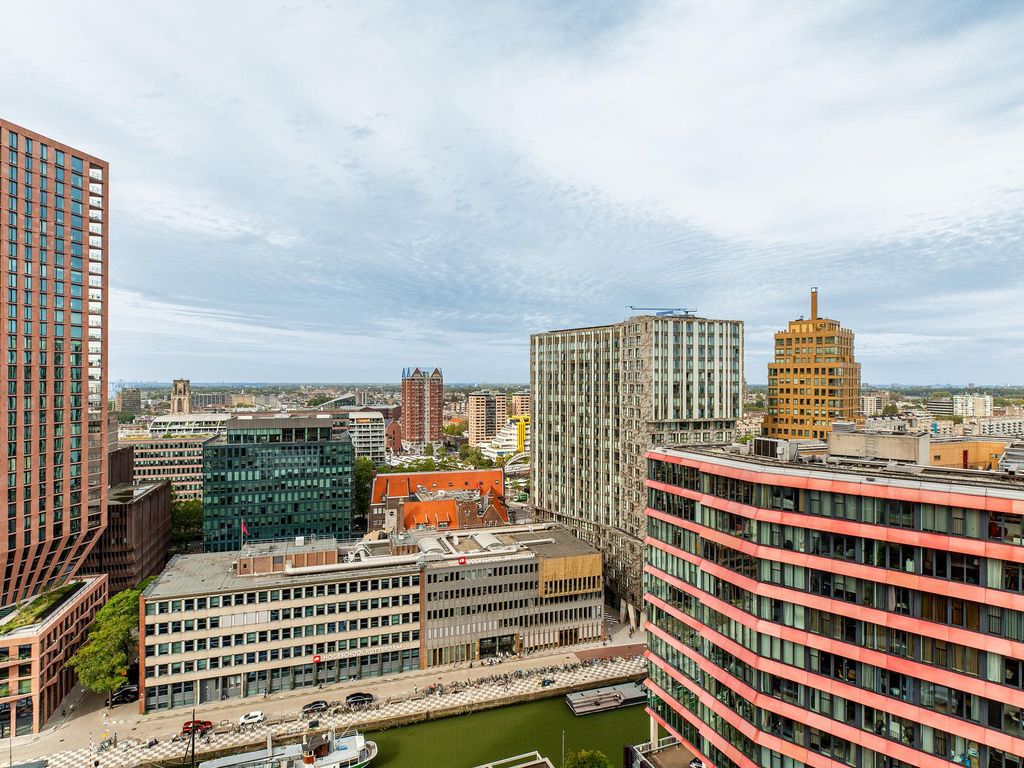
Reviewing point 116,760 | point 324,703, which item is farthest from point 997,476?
point 116,760

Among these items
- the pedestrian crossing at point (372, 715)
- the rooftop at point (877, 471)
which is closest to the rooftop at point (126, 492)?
the pedestrian crossing at point (372, 715)

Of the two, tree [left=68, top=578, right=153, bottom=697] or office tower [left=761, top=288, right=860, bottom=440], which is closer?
tree [left=68, top=578, right=153, bottom=697]

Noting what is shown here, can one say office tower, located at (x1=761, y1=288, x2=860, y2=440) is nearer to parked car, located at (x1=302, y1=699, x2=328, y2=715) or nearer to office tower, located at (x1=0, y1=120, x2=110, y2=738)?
parked car, located at (x1=302, y1=699, x2=328, y2=715)

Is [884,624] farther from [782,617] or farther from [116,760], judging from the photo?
[116,760]

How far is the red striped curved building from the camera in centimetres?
3084

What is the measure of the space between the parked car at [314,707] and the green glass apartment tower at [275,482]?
169 ft

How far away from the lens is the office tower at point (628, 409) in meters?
90.1

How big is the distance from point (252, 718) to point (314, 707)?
6.87 metres

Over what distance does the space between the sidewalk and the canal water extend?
10.2ft

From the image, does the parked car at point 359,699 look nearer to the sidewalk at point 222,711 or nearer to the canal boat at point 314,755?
the sidewalk at point 222,711

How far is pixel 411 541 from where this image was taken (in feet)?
301

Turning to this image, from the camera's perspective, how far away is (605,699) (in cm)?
7338

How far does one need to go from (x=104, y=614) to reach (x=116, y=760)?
2270cm

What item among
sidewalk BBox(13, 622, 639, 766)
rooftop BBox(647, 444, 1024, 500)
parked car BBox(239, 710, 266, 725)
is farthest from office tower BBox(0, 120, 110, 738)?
rooftop BBox(647, 444, 1024, 500)
